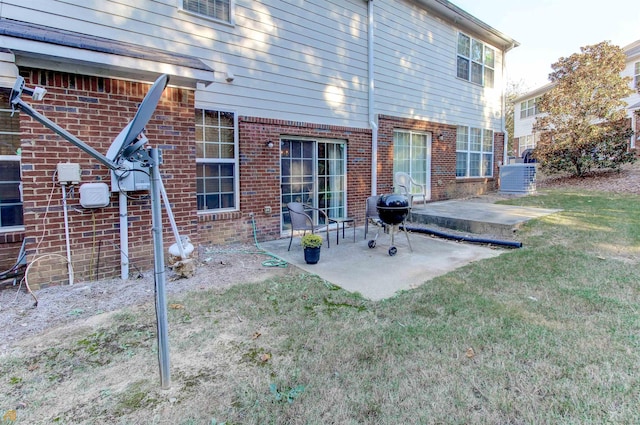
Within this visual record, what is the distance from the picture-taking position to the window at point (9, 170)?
4.20 meters

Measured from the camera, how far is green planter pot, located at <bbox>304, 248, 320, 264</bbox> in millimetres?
5148

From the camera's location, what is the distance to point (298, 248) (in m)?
6.23

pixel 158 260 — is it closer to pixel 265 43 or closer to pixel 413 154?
pixel 265 43

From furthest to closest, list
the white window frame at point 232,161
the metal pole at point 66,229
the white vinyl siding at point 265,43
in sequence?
the white window frame at point 232,161, the white vinyl siding at point 265,43, the metal pole at point 66,229

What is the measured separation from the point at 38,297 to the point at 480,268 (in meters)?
5.41

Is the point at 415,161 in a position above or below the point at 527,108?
below

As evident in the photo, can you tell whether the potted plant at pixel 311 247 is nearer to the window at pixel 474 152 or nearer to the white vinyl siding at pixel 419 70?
the white vinyl siding at pixel 419 70

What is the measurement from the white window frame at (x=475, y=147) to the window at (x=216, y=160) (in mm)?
7998

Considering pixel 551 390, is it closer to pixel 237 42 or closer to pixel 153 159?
pixel 153 159

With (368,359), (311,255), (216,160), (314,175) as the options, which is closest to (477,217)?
(314,175)

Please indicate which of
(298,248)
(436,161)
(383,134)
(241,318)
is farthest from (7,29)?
(436,161)

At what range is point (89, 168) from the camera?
4.27 meters

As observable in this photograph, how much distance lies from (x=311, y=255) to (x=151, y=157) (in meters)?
3.30

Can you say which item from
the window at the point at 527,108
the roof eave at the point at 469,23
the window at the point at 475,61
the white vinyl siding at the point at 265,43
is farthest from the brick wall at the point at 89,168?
the window at the point at 527,108
